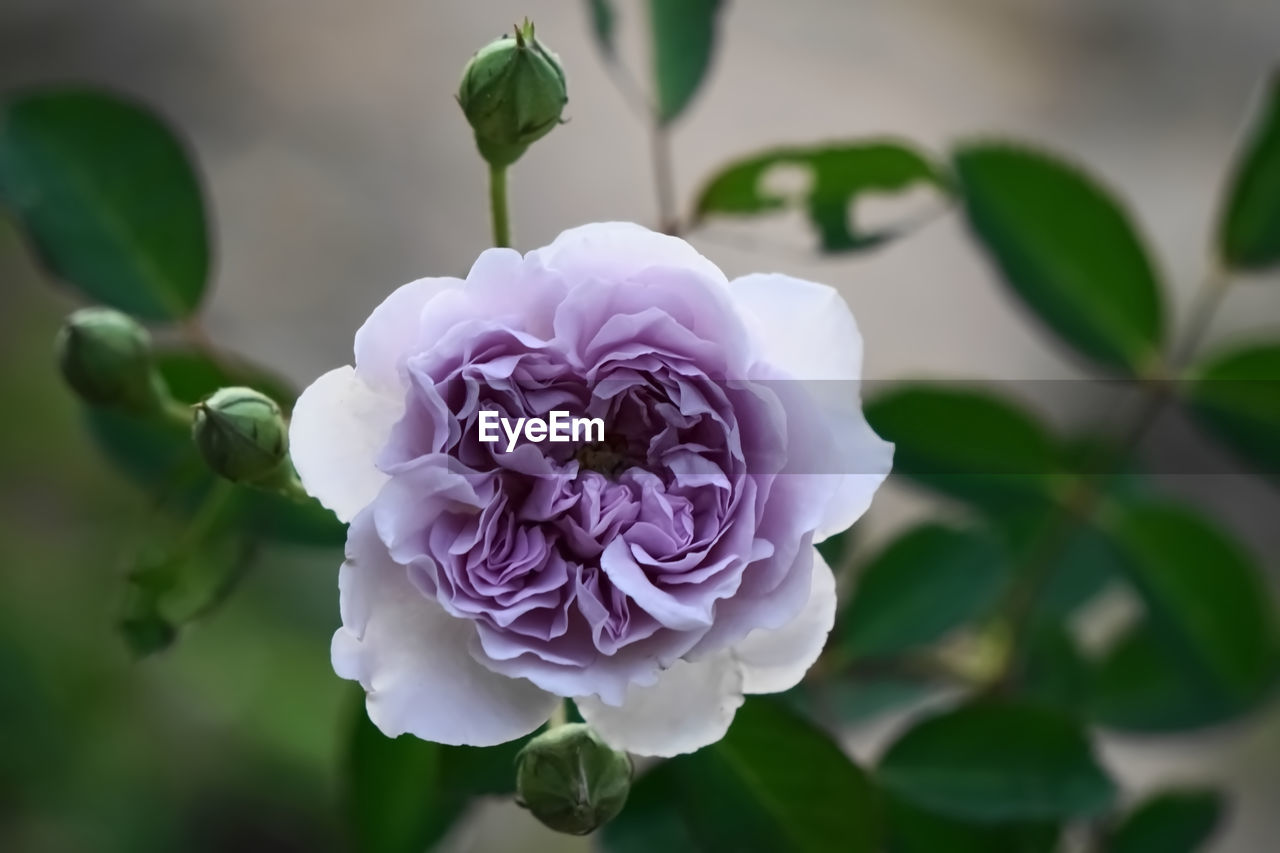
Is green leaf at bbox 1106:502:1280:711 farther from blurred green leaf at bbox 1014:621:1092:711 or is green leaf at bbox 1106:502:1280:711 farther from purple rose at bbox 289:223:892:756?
purple rose at bbox 289:223:892:756

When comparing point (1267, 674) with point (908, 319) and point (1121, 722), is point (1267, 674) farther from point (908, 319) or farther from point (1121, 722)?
point (908, 319)

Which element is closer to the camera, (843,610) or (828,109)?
(843,610)

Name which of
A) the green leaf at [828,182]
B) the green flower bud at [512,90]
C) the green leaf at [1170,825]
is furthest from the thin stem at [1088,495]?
the green flower bud at [512,90]

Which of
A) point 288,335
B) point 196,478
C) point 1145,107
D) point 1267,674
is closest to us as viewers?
point 196,478

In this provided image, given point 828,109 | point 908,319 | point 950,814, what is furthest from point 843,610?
point 828,109

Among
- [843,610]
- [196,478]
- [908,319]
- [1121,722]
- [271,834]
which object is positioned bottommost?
[271,834]

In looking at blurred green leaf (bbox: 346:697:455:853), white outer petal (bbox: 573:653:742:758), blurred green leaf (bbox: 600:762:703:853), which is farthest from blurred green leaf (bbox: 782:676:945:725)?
white outer petal (bbox: 573:653:742:758)

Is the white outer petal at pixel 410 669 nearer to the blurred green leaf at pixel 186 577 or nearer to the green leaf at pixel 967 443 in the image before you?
the blurred green leaf at pixel 186 577
